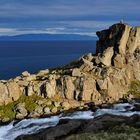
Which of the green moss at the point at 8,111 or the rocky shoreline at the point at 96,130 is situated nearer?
the rocky shoreline at the point at 96,130

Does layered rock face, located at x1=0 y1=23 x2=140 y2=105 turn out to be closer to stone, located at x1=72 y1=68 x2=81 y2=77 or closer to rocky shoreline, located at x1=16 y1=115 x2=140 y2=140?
stone, located at x1=72 y1=68 x2=81 y2=77

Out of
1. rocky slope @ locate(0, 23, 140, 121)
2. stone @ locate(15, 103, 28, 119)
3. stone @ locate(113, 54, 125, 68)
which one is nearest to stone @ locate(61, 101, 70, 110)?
rocky slope @ locate(0, 23, 140, 121)

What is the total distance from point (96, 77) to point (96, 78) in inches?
A: 36.4

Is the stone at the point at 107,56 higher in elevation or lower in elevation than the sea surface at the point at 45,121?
higher

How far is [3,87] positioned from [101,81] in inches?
1187

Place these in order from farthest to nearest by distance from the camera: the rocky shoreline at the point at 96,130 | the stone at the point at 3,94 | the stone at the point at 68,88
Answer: the stone at the point at 68,88
the stone at the point at 3,94
the rocky shoreline at the point at 96,130

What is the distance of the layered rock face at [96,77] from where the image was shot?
464 feet

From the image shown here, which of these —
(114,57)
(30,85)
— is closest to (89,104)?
(30,85)


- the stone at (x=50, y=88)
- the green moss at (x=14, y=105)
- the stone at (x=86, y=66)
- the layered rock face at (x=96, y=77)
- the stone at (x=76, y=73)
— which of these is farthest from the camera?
the stone at (x=86, y=66)

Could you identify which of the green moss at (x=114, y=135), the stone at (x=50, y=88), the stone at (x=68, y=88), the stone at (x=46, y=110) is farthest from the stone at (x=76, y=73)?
the green moss at (x=114, y=135)

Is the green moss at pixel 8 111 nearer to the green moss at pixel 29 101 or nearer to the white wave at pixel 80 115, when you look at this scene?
the green moss at pixel 29 101

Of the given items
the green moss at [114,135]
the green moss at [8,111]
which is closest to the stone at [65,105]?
the green moss at [8,111]

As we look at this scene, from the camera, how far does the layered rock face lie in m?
142

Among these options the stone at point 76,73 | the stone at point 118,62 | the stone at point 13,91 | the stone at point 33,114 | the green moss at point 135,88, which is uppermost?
the stone at point 118,62
